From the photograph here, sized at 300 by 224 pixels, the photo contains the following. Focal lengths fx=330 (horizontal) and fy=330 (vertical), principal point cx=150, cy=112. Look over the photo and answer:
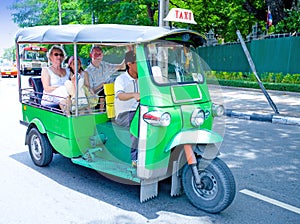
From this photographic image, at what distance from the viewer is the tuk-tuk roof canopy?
12.2ft

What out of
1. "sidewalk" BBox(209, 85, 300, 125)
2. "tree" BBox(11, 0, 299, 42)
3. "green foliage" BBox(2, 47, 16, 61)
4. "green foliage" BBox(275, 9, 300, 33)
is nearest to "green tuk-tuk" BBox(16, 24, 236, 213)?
"sidewalk" BBox(209, 85, 300, 125)

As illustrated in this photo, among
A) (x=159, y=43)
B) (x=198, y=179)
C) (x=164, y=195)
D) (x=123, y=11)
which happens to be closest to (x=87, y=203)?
(x=164, y=195)

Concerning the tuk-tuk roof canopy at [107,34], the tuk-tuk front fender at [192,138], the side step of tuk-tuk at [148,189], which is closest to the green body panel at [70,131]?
the tuk-tuk roof canopy at [107,34]

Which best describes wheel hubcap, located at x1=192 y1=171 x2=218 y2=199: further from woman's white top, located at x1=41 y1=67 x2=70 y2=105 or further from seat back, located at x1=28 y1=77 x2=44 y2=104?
seat back, located at x1=28 y1=77 x2=44 y2=104

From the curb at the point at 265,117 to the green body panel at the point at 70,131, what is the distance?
5.44 meters

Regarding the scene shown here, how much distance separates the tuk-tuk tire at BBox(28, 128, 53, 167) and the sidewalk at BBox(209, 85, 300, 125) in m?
3.11

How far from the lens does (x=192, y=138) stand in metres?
3.69

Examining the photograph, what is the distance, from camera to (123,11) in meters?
15.7

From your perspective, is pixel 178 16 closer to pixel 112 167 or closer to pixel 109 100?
pixel 109 100

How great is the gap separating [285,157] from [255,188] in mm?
1565

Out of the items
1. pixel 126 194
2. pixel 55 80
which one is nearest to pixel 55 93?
pixel 55 80

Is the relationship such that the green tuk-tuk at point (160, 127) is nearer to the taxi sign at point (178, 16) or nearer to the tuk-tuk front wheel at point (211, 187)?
the tuk-tuk front wheel at point (211, 187)

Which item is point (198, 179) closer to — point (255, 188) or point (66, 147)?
point (255, 188)

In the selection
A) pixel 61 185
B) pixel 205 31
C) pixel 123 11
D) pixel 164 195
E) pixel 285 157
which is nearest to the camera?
pixel 164 195
